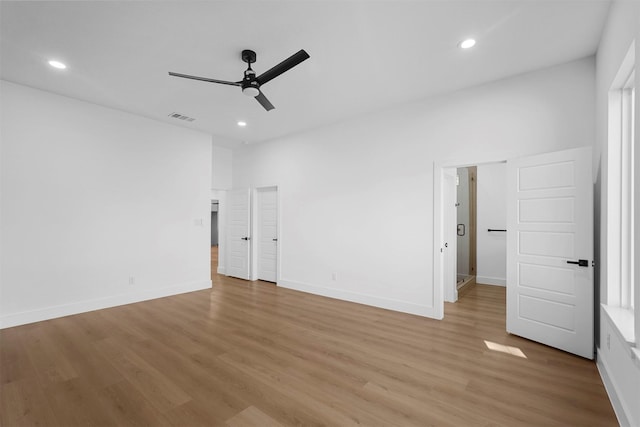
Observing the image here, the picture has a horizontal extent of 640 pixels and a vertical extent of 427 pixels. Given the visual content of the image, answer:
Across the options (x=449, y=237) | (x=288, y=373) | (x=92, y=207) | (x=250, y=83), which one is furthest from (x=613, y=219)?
(x=92, y=207)

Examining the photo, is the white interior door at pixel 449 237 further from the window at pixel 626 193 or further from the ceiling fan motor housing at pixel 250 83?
the ceiling fan motor housing at pixel 250 83

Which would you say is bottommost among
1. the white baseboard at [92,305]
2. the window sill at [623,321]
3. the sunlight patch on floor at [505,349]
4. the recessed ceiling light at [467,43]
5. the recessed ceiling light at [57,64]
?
the sunlight patch on floor at [505,349]

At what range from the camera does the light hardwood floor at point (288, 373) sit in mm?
2029

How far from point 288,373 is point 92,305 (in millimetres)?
3728

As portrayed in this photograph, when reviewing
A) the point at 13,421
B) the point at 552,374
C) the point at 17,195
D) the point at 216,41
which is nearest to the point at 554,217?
the point at 552,374

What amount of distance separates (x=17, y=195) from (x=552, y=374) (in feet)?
21.5

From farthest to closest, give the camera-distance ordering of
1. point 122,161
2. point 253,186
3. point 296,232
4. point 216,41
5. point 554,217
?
point 253,186 < point 296,232 < point 122,161 < point 554,217 < point 216,41

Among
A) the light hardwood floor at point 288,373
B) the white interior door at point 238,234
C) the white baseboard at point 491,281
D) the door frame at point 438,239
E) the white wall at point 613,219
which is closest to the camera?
the white wall at point 613,219

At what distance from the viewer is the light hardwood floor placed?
2.03 meters

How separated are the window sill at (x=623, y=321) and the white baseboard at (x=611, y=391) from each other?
52cm

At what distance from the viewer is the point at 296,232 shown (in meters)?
5.91

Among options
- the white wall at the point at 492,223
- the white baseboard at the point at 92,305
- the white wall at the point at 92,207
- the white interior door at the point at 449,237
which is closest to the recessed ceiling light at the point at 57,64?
the white wall at the point at 92,207

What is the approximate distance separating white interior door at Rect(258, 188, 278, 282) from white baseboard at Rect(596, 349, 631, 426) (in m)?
5.24

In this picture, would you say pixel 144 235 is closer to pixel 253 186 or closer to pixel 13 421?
pixel 253 186
